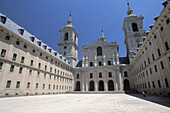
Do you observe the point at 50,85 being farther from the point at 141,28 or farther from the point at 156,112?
the point at 141,28

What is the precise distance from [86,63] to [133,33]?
90.0 ft

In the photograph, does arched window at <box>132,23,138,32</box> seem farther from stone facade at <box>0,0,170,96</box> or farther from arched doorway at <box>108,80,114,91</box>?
arched doorway at <box>108,80,114,91</box>

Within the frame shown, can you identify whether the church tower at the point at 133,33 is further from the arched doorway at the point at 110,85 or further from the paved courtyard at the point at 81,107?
the paved courtyard at the point at 81,107

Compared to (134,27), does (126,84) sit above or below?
below

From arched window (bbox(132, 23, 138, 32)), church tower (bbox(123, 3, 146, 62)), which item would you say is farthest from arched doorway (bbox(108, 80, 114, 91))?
arched window (bbox(132, 23, 138, 32))

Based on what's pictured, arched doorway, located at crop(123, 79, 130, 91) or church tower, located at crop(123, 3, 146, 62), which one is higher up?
church tower, located at crop(123, 3, 146, 62)

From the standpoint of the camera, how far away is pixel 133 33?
49.3 metres

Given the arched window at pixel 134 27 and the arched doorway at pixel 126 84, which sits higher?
the arched window at pixel 134 27

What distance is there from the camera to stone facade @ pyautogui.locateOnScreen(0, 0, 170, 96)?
61.9ft

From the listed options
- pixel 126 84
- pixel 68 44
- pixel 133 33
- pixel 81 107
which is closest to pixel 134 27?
pixel 133 33

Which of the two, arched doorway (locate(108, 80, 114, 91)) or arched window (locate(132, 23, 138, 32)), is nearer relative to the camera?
arched doorway (locate(108, 80, 114, 91))

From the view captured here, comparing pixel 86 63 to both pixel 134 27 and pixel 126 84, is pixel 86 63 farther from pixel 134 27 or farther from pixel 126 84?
pixel 134 27

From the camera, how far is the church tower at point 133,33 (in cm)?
4725

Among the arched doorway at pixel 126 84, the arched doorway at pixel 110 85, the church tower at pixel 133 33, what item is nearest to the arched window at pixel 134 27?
the church tower at pixel 133 33
